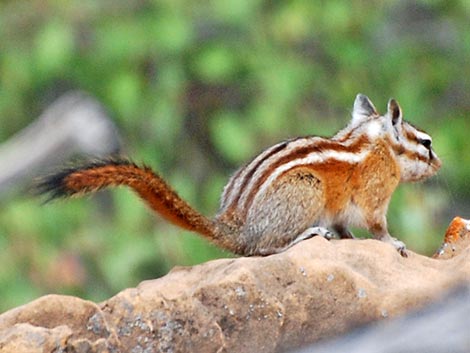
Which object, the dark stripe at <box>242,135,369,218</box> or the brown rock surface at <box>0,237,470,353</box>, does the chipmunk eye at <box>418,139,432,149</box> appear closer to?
the dark stripe at <box>242,135,369,218</box>

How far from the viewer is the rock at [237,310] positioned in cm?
293

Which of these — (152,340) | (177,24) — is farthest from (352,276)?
(177,24)

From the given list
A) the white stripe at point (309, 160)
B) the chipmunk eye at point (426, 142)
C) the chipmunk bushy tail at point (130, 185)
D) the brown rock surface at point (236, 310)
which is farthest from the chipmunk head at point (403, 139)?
the brown rock surface at point (236, 310)

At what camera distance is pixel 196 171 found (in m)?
7.25

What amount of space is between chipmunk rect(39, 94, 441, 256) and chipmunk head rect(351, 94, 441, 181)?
0.07 meters

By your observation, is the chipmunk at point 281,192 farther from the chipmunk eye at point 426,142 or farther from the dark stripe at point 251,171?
the chipmunk eye at point 426,142

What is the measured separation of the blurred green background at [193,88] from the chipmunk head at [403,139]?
216cm

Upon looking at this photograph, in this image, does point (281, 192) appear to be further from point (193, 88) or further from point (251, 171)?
point (193, 88)

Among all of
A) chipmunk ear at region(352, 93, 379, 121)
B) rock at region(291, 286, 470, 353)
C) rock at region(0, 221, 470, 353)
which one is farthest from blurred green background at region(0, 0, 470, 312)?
rock at region(291, 286, 470, 353)

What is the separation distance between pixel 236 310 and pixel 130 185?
84cm

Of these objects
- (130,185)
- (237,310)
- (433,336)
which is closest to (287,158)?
(130,185)

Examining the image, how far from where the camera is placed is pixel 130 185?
3715 millimetres

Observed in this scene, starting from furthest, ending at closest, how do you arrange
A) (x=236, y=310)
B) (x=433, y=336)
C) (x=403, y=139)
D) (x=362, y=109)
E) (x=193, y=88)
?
(x=193, y=88) → (x=362, y=109) → (x=403, y=139) → (x=236, y=310) → (x=433, y=336)

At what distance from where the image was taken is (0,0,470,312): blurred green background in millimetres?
6391
